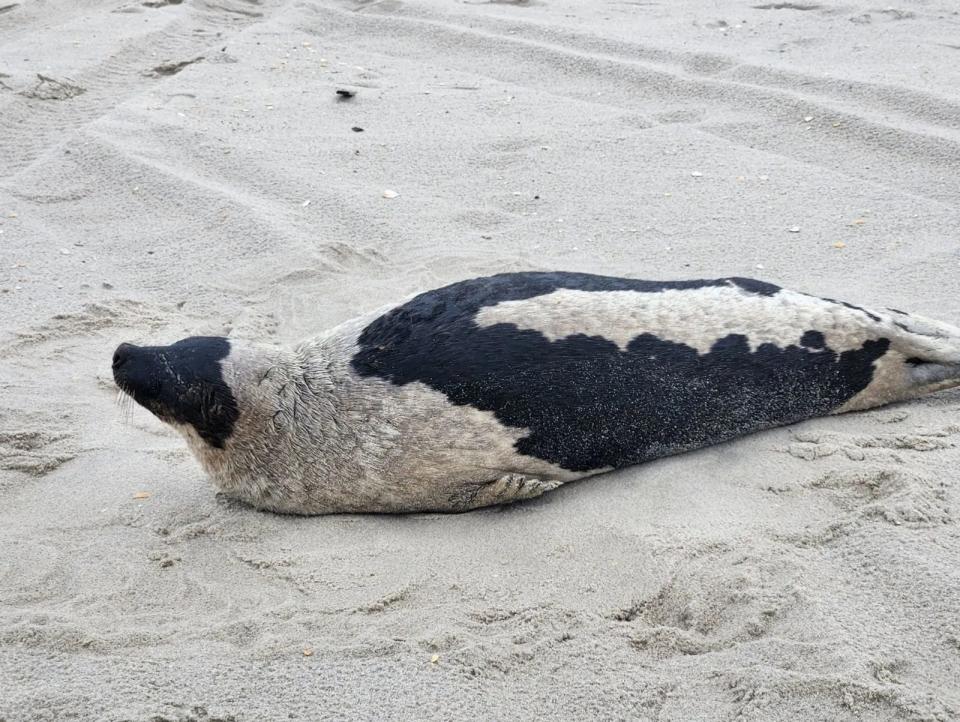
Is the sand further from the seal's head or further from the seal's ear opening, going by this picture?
the seal's ear opening

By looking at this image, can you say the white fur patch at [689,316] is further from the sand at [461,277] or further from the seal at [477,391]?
the sand at [461,277]

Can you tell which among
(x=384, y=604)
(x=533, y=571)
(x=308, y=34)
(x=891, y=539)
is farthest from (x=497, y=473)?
(x=308, y=34)

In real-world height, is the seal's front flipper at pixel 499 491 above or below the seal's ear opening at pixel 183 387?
below

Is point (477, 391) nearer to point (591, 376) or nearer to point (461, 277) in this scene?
point (591, 376)

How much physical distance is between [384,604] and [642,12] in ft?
23.1

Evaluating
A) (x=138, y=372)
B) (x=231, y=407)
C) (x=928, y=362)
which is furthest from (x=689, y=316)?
(x=138, y=372)

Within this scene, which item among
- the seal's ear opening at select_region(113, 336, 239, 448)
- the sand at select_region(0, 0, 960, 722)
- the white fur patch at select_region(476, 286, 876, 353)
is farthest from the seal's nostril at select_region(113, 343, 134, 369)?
the white fur patch at select_region(476, 286, 876, 353)

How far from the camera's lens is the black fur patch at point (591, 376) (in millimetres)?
3549

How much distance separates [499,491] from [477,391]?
355 mm

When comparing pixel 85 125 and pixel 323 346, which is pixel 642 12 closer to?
pixel 85 125

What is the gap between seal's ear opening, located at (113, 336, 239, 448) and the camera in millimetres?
3615

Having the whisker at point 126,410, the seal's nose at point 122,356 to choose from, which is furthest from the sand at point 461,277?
the seal's nose at point 122,356

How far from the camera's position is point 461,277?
5.34 m

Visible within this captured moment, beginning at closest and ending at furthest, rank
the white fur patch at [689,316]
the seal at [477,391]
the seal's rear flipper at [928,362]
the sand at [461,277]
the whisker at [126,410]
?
the sand at [461,277] < the seal at [477,391] < the white fur patch at [689,316] < the seal's rear flipper at [928,362] < the whisker at [126,410]
